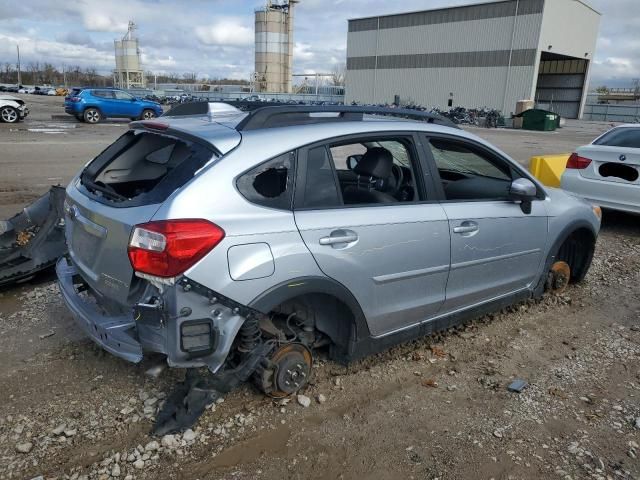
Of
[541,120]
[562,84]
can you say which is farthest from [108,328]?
[562,84]

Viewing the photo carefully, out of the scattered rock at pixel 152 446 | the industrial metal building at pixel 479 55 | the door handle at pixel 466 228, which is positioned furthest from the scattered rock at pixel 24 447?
the industrial metal building at pixel 479 55

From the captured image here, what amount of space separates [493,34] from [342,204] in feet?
153

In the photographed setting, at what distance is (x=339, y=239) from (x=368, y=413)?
1076 mm

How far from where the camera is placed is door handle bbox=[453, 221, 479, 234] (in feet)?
11.6

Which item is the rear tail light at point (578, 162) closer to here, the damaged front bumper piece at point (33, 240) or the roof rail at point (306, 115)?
the roof rail at point (306, 115)

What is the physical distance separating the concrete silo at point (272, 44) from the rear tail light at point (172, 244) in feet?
247

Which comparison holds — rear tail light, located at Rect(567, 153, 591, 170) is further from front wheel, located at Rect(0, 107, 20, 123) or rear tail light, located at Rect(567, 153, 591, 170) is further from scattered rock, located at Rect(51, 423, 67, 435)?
front wheel, located at Rect(0, 107, 20, 123)

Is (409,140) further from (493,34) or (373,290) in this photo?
(493,34)

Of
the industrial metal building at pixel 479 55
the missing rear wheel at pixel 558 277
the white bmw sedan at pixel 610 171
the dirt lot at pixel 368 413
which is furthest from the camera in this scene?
the industrial metal building at pixel 479 55

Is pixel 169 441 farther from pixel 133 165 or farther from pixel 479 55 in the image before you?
pixel 479 55

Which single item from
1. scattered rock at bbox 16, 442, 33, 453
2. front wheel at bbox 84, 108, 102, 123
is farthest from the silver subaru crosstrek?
front wheel at bbox 84, 108, 102, 123

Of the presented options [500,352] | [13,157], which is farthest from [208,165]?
[13,157]

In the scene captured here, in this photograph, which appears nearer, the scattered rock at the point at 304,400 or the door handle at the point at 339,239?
the door handle at the point at 339,239

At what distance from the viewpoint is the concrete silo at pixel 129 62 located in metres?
83.8
